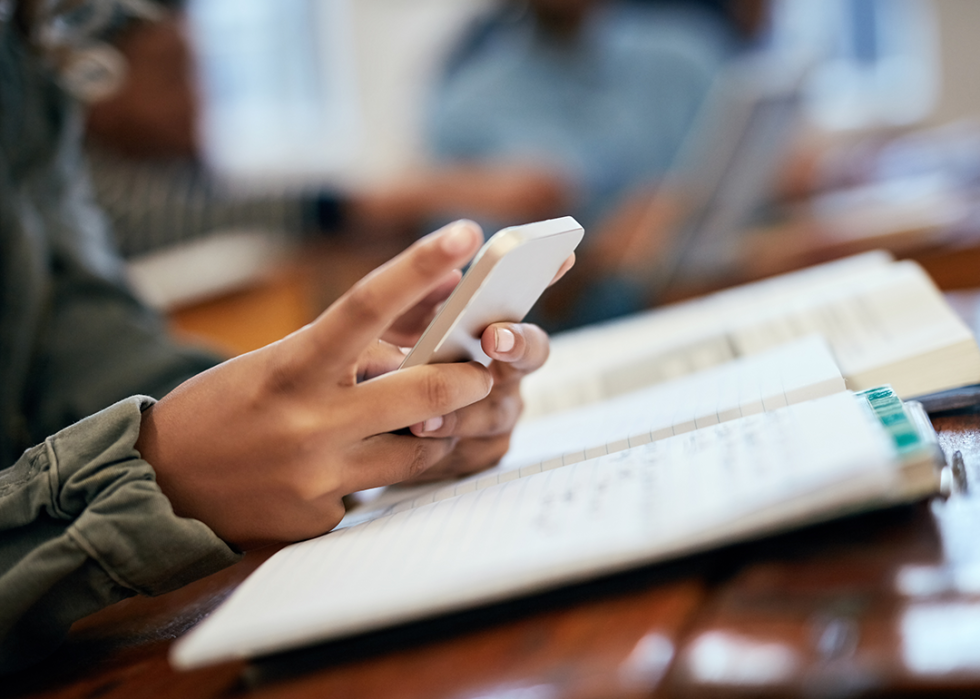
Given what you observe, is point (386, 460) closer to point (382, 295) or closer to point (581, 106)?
point (382, 295)

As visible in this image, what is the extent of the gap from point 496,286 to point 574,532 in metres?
0.09

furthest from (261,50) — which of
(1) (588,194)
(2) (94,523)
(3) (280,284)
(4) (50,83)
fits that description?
(2) (94,523)

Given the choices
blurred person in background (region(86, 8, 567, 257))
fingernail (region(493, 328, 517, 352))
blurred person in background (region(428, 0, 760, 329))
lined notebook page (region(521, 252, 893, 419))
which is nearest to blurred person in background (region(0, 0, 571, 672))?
fingernail (region(493, 328, 517, 352))

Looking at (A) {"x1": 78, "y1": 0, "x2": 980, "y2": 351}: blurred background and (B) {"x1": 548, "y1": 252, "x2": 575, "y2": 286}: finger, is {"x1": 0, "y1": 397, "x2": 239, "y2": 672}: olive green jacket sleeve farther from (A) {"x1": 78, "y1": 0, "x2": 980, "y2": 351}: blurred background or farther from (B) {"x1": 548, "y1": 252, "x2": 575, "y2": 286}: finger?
(A) {"x1": 78, "y1": 0, "x2": 980, "y2": 351}: blurred background

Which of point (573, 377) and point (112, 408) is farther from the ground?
point (112, 408)

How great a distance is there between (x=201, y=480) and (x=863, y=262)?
0.48 metres

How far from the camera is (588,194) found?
1724mm

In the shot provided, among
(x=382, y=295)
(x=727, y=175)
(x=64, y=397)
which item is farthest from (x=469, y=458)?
(x=727, y=175)

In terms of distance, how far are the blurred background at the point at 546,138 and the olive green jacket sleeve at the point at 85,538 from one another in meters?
0.47

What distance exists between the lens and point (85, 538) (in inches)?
11.0

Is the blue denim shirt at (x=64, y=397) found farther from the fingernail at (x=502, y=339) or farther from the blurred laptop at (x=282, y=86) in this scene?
the blurred laptop at (x=282, y=86)

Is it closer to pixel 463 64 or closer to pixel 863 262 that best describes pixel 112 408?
pixel 863 262

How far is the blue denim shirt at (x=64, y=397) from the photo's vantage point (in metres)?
0.28

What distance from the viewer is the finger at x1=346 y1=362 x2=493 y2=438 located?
293mm
